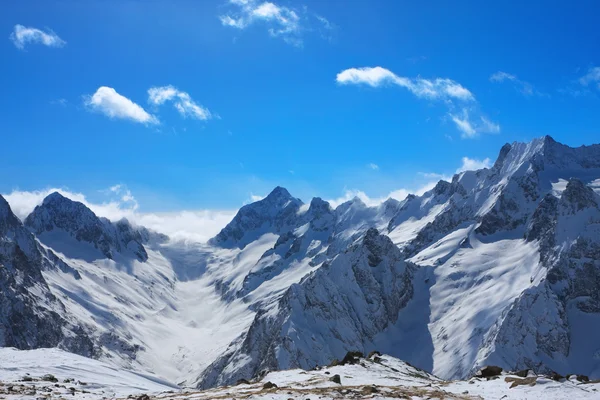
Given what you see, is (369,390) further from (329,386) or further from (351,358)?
(351,358)

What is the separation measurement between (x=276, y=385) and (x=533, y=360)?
176217 mm

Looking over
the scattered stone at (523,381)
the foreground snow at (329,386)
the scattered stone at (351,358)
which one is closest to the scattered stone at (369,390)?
the foreground snow at (329,386)

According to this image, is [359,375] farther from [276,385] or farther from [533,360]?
[533,360]

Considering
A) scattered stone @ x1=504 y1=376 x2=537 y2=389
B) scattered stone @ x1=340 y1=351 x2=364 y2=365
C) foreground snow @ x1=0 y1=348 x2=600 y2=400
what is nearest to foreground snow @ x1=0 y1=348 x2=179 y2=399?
foreground snow @ x1=0 y1=348 x2=600 y2=400

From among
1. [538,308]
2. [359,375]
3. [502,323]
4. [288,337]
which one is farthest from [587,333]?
[359,375]

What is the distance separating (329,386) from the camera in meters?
34.1

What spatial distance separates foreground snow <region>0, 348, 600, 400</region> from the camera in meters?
31.0

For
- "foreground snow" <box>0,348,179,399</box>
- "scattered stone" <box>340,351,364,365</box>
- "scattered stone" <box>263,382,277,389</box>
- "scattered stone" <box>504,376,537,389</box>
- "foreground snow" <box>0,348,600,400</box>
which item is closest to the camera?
"foreground snow" <box>0,348,600,400</box>

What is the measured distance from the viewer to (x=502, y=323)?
190875 mm

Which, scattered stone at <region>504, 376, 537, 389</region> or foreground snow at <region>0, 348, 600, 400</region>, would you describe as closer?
foreground snow at <region>0, 348, 600, 400</region>

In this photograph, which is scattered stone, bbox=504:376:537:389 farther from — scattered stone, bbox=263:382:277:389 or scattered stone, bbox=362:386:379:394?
scattered stone, bbox=263:382:277:389

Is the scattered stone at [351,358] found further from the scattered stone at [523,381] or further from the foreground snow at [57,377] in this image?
the foreground snow at [57,377]

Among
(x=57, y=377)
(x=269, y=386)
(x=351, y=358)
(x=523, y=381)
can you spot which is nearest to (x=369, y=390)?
(x=269, y=386)

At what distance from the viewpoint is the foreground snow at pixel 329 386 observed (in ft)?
102
